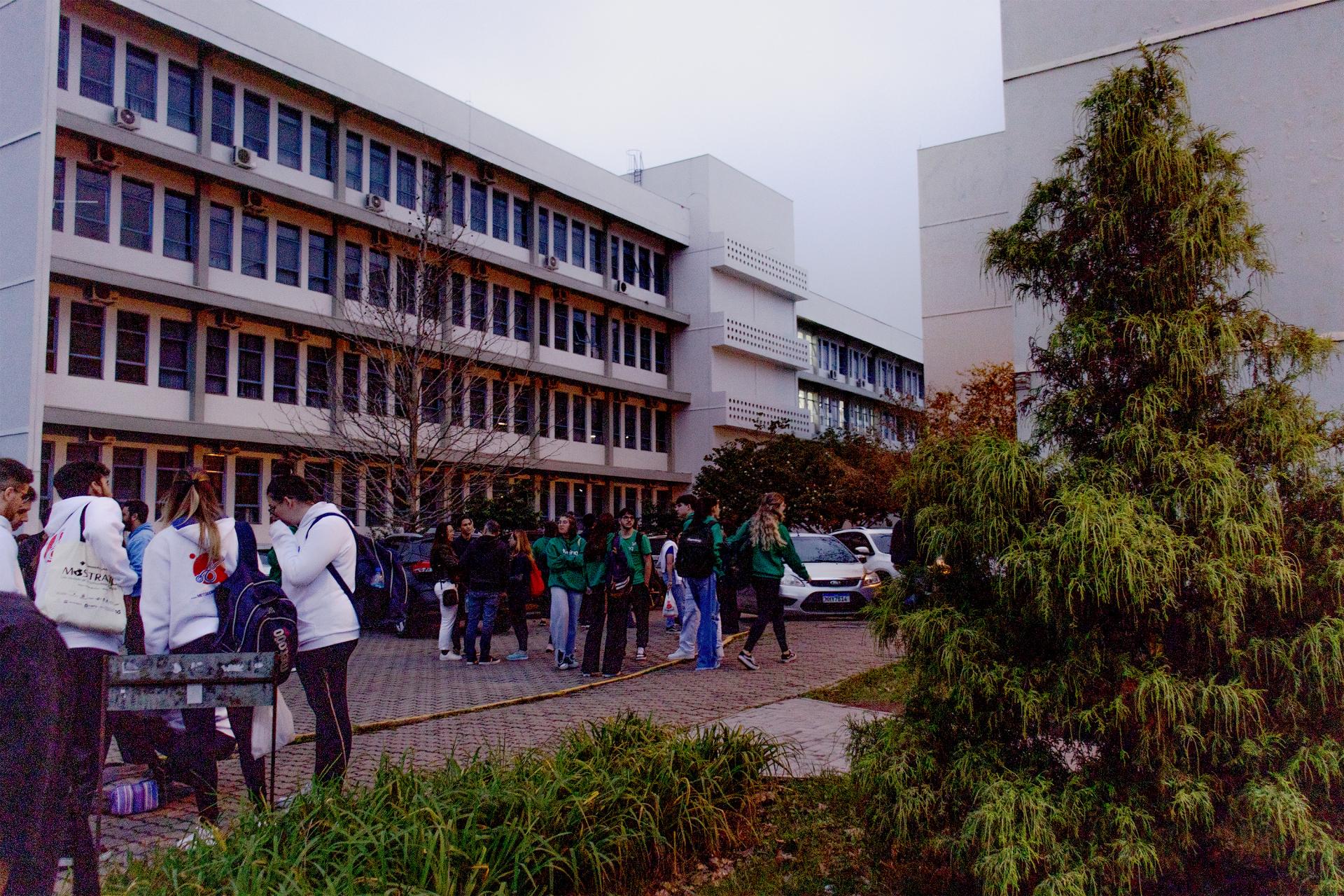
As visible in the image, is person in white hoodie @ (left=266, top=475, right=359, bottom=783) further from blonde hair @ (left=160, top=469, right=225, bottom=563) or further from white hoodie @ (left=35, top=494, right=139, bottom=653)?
white hoodie @ (left=35, top=494, right=139, bottom=653)

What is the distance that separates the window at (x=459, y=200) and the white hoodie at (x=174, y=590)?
28167 mm

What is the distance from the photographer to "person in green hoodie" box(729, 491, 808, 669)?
1242cm

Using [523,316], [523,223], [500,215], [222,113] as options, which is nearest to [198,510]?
[222,113]

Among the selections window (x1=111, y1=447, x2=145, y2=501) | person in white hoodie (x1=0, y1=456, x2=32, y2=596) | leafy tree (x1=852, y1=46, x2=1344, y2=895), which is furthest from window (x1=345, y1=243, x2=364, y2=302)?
leafy tree (x1=852, y1=46, x2=1344, y2=895)

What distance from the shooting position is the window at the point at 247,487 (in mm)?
27516

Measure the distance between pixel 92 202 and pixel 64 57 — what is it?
124 inches

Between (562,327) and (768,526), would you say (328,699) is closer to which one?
(768,526)

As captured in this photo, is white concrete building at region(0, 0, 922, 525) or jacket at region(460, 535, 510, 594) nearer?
jacket at region(460, 535, 510, 594)

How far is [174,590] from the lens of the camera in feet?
20.3

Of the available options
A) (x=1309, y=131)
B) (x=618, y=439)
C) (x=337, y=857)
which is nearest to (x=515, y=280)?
(x=618, y=439)

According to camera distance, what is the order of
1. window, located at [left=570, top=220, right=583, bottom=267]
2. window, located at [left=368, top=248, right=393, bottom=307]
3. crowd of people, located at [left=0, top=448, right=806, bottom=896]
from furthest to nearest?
1. window, located at [left=570, top=220, right=583, bottom=267]
2. window, located at [left=368, top=248, right=393, bottom=307]
3. crowd of people, located at [left=0, top=448, right=806, bottom=896]

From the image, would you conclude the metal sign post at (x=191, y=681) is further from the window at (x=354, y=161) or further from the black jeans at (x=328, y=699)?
the window at (x=354, y=161)

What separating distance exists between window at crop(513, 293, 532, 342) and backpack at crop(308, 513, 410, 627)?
17631 mm

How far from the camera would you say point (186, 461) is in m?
26.5
